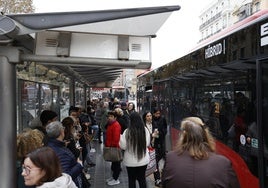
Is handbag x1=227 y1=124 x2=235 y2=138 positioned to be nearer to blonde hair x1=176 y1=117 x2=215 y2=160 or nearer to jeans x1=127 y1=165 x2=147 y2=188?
jeans x1=127 y1=165 x2=147 y2=188

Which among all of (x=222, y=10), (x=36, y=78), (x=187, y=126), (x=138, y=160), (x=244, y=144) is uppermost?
(x=222, y=10)

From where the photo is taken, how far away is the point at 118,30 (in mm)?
4102

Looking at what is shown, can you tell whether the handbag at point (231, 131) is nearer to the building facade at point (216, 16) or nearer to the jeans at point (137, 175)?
the jeans at point (137, 175)

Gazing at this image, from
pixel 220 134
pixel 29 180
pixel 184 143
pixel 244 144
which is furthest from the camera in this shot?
pixel 220 134

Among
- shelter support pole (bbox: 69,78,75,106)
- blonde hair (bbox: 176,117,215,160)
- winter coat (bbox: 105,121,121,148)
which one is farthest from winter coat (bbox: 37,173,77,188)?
shelter support pole (bbox: 69,78,75,106)

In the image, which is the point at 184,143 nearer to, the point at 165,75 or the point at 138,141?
the point at 138,141

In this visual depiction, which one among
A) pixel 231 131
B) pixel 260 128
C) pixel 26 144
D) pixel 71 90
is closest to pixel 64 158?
pixel 26 144

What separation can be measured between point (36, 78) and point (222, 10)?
99.7 meters

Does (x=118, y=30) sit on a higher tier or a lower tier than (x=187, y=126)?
higher

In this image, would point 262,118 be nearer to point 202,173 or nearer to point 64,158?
point 202,173

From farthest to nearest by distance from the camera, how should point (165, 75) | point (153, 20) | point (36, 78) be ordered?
point (165, 75) < point (36, 78) < point (153, 20)

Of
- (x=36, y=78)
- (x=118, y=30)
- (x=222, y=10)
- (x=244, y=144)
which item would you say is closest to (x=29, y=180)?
(x=118, y=30)

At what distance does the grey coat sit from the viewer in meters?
2.82

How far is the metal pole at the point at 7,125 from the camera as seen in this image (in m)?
3.74
